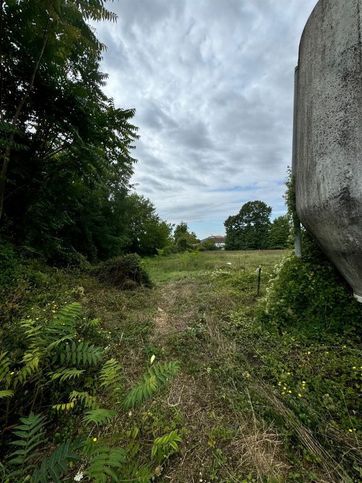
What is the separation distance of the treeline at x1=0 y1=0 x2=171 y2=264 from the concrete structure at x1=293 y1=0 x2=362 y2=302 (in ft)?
14.2

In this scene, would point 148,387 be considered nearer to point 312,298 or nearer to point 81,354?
point 81,354

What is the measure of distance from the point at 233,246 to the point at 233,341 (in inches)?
1447

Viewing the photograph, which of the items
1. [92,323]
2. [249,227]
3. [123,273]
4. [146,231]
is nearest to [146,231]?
[146,231]

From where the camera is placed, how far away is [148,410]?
2035 millimetres

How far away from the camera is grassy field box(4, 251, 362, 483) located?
1574 mm

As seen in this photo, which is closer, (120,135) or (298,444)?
(298,444)

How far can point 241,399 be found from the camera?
2133mm

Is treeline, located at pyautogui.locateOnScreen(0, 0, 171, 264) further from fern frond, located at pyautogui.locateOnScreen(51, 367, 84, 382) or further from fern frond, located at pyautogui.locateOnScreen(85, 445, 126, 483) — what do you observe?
fern frond, located at pyautogui.locateOnScreen(85, 445, 126, 483)

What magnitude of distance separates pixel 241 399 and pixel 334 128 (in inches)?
113

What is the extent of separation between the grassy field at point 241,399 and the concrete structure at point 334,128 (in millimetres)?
1226

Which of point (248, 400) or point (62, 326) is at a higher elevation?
point (62, 326)

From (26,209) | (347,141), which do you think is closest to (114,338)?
(347,141)

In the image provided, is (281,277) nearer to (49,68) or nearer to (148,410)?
(148,410)

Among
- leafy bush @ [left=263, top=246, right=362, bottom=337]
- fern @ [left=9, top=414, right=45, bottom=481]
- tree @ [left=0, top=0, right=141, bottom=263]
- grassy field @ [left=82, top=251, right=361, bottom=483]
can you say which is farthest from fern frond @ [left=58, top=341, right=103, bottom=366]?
tree @ [left=0, top=0, right=141, bottom=263]
